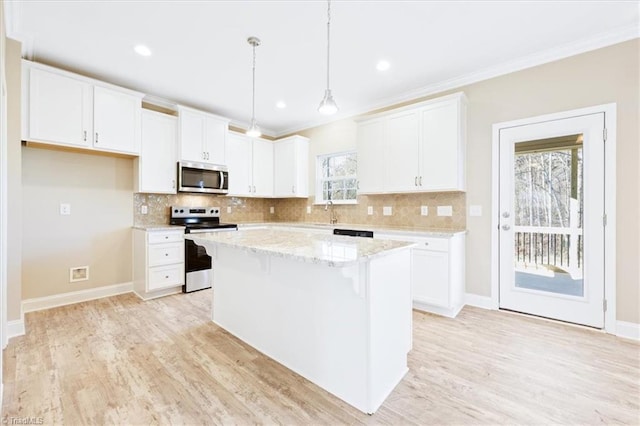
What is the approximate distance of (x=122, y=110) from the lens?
3381 millimetres

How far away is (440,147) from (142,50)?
3.22 m

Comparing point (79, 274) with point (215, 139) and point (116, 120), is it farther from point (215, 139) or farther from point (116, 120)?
point (215, 139)

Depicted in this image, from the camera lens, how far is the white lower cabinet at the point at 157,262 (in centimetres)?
347

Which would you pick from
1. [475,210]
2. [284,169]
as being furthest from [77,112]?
[475,210]

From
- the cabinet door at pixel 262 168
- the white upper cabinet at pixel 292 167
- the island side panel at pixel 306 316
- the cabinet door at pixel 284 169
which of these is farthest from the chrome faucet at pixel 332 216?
the island side panel at pixel 306 316

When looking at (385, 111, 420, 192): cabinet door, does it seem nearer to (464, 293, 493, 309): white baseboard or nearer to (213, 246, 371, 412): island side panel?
(464, 293, 493, 309): white baseboard

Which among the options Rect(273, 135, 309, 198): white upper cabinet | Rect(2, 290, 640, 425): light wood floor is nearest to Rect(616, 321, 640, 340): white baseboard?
Rect(2, 290, 640, 425): light wood floor

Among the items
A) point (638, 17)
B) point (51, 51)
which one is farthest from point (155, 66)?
point (638, 17)

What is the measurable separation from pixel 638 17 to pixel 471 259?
2.46m

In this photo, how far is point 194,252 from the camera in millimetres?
3850

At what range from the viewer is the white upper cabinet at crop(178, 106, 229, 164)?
3936mm

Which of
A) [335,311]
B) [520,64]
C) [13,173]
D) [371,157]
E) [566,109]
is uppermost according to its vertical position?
[520,64]

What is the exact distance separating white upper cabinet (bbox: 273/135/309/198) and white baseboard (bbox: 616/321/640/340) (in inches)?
159

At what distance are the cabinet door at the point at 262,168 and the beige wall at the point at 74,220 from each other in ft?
6.01
